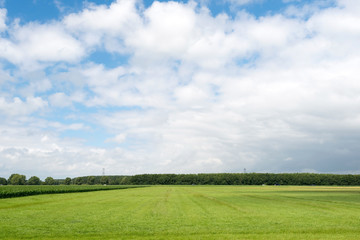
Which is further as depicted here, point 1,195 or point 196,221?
point 1,195

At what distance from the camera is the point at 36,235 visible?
18.3 m

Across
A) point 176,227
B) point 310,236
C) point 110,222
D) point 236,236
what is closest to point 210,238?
point 236,236

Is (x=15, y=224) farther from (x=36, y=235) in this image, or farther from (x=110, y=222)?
(x=110, y=222)

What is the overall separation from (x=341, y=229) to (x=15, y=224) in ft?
70.7

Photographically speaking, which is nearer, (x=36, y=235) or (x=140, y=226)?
(x=36, y=235)

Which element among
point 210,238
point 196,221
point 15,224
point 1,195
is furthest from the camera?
point 1,195

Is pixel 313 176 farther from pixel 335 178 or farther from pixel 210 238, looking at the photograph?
pixel 210 238

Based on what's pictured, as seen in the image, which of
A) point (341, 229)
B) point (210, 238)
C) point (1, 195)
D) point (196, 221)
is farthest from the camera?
point (1, 195)

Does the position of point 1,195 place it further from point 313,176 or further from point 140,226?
point 313,176

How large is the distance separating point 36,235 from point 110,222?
229 inches

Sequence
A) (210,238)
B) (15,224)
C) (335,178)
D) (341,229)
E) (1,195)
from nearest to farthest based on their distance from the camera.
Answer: (210,238), (341,229), (15,224), (1,195), (335,178)

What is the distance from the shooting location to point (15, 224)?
72.6ft

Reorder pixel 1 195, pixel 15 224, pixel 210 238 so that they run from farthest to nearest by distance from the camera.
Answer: pixel 1 195
pixel 15 224
pixel 210 238

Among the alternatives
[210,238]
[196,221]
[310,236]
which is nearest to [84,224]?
[196,221]
